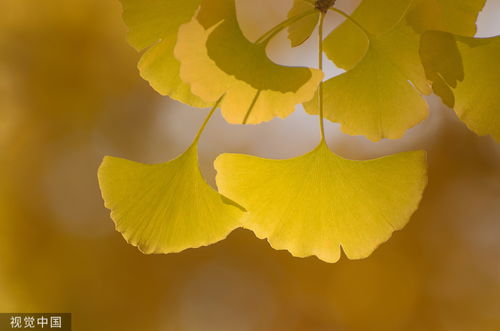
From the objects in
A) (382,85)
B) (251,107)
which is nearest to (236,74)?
(251,107)

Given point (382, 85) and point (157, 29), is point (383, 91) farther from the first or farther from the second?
point (157, 29)

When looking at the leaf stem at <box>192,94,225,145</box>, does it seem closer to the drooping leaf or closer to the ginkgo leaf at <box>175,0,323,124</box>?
the ginkgo leaf at <box>175,0,323,124</box>

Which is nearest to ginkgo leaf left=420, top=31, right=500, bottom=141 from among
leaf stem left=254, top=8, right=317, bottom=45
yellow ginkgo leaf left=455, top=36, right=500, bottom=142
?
yellow ginkgo leaf left=455, top=36, right=500, bottom=142

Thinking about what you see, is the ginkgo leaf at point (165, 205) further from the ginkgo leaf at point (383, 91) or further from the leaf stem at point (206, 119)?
the ginkgo leaf at point (383, 91)

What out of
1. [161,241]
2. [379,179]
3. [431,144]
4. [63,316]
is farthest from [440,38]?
[431,144]

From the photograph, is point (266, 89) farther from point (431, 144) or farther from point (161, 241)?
point (431, 144)

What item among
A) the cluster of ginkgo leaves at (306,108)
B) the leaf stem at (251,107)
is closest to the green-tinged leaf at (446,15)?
the cluster of ginkgo leaves at (306,108)

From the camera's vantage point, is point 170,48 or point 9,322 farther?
point 9,322
